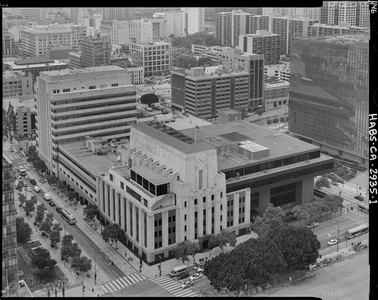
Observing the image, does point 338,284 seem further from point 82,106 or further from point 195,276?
point 82,106

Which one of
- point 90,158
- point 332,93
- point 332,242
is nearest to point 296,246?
point 332,242

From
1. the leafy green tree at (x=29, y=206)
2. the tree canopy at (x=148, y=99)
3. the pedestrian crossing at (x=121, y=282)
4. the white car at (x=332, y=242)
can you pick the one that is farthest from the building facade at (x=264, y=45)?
the pedestrian crossing at (x=121, y=282)

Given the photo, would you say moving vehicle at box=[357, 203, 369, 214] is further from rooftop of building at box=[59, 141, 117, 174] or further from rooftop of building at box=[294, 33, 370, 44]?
rooftop of building at box=[59, 141, 117, 174]

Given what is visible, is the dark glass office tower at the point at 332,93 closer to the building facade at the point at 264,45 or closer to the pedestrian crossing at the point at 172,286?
the pedestrian crossing at the point at 172,286

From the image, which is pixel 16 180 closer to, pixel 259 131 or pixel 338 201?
pixel 259 131

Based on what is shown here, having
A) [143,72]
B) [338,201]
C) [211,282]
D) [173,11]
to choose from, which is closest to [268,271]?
[211,282]

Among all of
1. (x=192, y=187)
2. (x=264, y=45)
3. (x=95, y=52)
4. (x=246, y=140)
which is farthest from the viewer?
(x=264, y=45)
